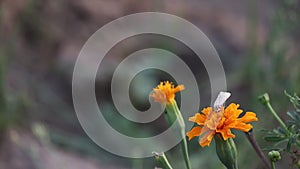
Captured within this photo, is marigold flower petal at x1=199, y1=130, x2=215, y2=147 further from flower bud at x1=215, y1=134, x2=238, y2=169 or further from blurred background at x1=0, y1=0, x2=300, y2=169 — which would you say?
blurred background at x1=0, y1=0, x2=300, y2=169

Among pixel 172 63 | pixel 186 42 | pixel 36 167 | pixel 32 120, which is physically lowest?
pixel 36 167

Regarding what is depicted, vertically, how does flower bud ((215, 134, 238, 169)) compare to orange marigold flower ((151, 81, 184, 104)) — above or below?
below

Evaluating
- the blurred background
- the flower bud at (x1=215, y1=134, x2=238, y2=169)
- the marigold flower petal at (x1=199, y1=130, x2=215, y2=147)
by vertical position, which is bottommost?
the marigold flower petal at (x1=199, y1=130, x2=215, y2=147)

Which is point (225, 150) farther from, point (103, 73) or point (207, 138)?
point (103, 73)

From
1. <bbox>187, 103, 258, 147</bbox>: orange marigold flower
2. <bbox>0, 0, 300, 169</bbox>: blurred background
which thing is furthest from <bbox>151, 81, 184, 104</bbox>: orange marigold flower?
<bbox>0, 0, 300, 169</bbox>: blurred background

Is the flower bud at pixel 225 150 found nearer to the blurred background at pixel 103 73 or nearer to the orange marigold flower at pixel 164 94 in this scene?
the orange marigold flower at pixel 164 94

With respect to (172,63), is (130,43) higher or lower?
higher

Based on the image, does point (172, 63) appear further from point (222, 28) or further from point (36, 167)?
point (36, 167)

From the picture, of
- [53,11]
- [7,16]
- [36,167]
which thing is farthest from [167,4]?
[36,167]

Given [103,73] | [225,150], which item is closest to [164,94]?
[225,150]
